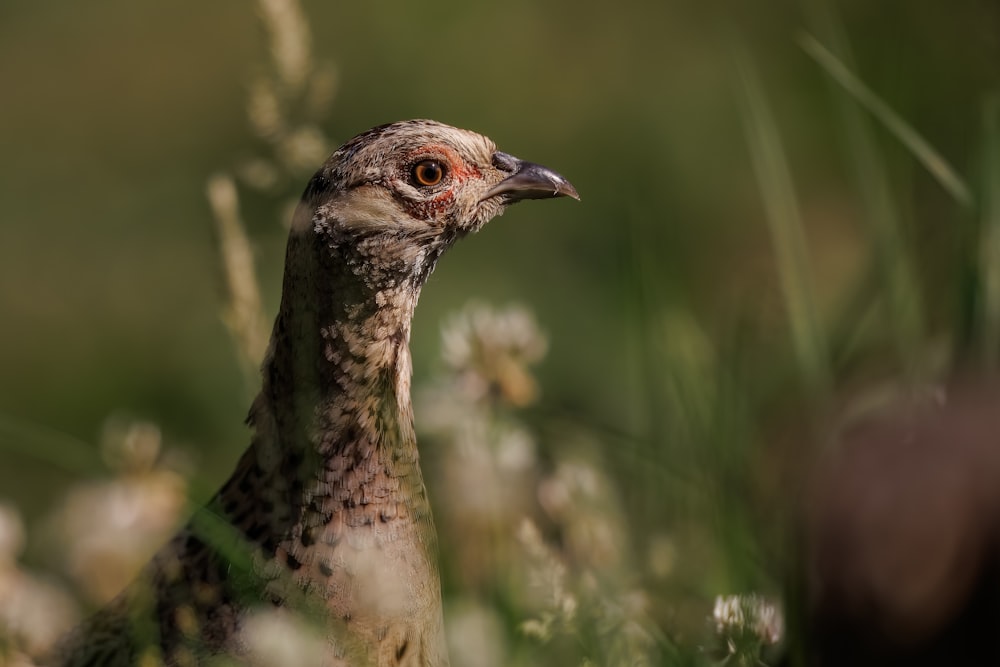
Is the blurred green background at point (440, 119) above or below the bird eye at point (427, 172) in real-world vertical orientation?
above

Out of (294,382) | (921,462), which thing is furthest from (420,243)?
(921,462)

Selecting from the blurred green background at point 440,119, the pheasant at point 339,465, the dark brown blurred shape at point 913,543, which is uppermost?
the blurred green background at point 440,119

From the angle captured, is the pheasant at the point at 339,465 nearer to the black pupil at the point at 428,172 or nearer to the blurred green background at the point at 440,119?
the black pupil at the point at 428,172

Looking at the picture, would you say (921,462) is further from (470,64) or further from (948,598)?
(470,64)

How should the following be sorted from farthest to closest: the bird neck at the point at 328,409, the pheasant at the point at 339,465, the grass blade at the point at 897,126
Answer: the grass blade at the point at 897,126, the bird neck at the point at 328,409, the pheasant at the point at 339,465

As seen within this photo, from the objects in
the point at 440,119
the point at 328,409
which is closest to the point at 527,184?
the point at 328,409

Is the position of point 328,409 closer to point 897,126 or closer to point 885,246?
point 885,246

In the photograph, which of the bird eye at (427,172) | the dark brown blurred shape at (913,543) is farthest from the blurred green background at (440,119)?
the dark brown blurred shape at (913,543)

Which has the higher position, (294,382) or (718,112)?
(718,112)

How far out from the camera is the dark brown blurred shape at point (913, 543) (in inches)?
76.0

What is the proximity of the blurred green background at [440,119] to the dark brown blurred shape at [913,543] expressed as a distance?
3399 mm

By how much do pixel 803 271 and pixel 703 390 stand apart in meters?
0.37

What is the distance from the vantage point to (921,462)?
6.51 feet

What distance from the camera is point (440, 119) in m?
7.54
